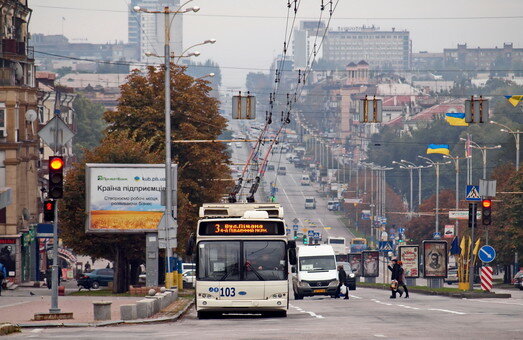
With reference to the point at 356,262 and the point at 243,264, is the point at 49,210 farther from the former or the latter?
the point at 356,262

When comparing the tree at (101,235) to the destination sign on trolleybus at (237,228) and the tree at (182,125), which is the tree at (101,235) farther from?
the destination sign on trolleybus at (237,228)

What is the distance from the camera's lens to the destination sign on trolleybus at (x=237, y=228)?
35625mm

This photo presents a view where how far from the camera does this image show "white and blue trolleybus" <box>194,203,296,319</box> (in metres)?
34.9

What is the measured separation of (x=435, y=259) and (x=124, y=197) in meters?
18.9

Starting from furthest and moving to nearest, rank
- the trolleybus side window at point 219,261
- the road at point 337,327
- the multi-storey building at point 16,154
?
the multi-storey building at point 16,154 < the trolleybus side window at point 219,261 < the road at point 337,327

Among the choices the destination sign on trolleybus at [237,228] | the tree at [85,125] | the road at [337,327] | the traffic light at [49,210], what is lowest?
the road at [337,327]

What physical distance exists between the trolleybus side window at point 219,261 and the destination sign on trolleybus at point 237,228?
0.31 metres

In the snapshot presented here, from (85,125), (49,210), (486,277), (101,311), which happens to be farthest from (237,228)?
(85,125)

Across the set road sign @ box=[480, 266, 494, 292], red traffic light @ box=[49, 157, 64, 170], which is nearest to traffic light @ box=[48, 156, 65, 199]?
red traffic light @ box=[49, 157, 64, 170]

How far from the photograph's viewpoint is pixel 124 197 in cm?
5972

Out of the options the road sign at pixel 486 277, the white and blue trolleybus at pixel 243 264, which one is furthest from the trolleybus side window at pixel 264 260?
the road sign at pixel 486 277

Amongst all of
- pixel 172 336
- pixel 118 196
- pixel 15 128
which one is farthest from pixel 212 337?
pixel 15 128

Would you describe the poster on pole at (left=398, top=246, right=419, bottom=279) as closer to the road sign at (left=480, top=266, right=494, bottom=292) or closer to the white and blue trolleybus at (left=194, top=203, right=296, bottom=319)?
the road sign at (left=480, top=266, right=494, bottom=292)

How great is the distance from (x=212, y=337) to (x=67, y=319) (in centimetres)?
755
